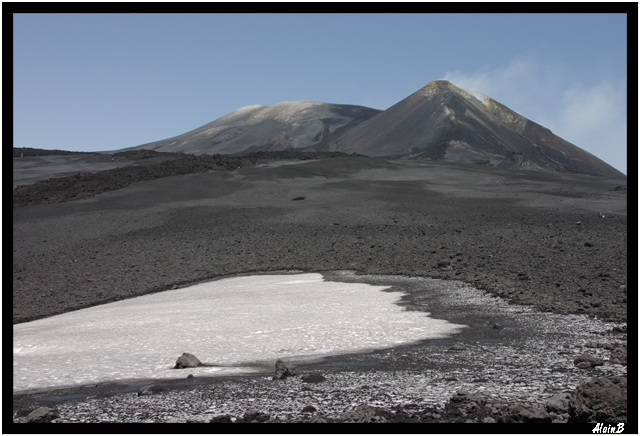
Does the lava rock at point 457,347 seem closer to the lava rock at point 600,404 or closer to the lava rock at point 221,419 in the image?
the lava rock at point 600,404

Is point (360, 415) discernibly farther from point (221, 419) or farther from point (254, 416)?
point (221, 419)

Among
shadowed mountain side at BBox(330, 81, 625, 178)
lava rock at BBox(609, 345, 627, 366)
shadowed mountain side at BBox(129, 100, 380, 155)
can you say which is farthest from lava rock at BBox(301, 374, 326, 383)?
shadowed mountain side at BBox(129, 100, 380, 155)

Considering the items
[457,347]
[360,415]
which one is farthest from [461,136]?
[360,415]

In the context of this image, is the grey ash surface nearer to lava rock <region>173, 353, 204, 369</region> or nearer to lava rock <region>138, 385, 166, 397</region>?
lava rock <region>138, 385, 166, 397</region>

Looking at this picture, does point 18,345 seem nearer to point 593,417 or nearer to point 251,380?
point 251,380

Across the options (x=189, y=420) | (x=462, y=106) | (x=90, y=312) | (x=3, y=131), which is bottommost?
(x=90, y=312)

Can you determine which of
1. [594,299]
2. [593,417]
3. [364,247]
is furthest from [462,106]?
[593,417]
